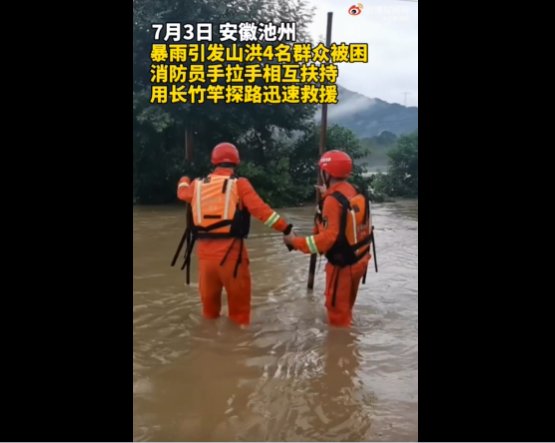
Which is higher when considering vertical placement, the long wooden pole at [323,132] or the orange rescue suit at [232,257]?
the long wooden pole at [323,132]

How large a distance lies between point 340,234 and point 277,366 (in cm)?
111

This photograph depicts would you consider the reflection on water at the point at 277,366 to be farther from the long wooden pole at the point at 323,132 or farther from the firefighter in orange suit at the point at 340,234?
the firefighter in orange suit at the point at 340,234

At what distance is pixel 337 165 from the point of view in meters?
3.94

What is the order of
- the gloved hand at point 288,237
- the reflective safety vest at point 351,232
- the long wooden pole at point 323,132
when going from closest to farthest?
the long wooden pole at point 323,132
the reflective safety vest at point 351,232
the gloved hand at point 288,237

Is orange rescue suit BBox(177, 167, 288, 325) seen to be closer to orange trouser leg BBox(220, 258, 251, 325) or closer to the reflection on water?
orange trouser leg BBox(220, 258, 251, 325)

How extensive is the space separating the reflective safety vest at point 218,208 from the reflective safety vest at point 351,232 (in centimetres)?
76

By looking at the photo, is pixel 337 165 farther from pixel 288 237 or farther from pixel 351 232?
pixel 288 237

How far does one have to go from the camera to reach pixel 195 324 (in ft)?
14.3

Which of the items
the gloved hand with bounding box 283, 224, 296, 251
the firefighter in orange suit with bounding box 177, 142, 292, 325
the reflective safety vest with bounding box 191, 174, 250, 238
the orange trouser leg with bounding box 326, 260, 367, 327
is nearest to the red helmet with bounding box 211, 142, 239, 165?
the firefighter in orange suit with bounding box 177, 142, 292, 325

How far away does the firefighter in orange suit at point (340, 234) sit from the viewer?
385 cm

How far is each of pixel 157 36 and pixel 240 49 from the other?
→ 1.88 feet

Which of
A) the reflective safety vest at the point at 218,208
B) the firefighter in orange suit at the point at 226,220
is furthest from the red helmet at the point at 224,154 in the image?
the reflective safety vest at the point at 218,208

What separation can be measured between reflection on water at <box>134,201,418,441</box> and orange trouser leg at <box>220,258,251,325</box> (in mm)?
118

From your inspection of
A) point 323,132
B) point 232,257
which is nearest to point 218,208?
point 232,257
